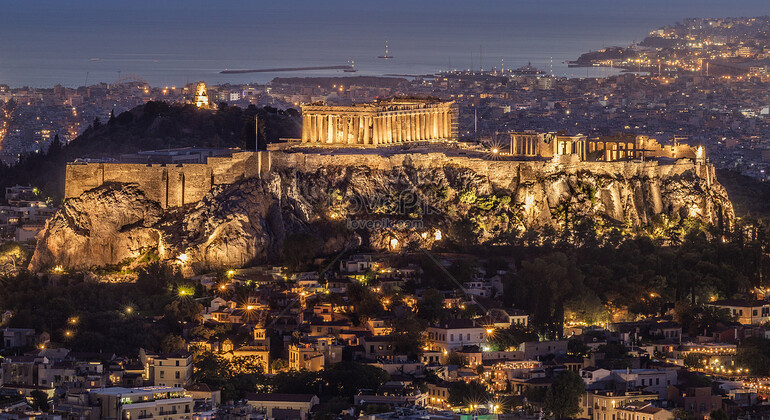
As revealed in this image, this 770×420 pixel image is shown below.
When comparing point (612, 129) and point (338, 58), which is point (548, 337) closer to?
point (612, 129)

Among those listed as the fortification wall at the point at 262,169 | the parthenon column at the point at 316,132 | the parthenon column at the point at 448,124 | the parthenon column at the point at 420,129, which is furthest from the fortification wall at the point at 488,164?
the parthenon column at the point at 448,124

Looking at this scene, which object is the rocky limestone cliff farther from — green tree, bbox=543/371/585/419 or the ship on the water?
the ship on the water

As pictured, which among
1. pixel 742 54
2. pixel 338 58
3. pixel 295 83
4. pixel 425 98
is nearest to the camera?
pixel 425 98

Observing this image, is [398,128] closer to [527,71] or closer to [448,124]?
[448,124]

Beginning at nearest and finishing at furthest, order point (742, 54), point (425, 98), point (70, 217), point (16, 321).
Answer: point (16, 321) < point (70, 217) < point (425, 98) < point (742, 54)

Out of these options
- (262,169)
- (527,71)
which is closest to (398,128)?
(262,169)

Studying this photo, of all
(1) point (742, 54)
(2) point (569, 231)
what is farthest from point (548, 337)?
(1) point (742, 54)
